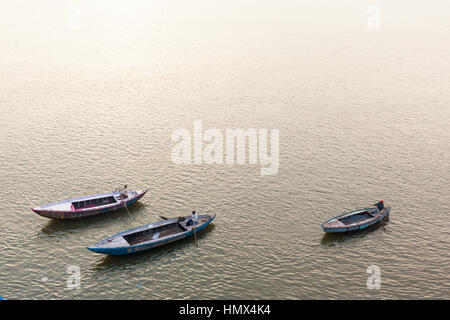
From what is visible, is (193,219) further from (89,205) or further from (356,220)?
(356,220)

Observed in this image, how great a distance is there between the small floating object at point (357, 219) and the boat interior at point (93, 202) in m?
25.6

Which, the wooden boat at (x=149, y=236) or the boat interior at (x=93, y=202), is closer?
the wooden boat at (x=149, y=236)

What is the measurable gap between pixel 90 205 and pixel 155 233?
9761 mm

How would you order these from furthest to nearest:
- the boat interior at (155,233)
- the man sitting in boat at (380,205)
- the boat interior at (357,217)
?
the man sitting in boat at (380,205)
the boat interior at (357,217)
the boat interior at (155,233)

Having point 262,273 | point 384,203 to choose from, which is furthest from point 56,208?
point 384,203

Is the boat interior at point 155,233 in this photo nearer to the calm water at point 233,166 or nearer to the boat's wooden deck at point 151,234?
the boat's wooden deck at point 151,234

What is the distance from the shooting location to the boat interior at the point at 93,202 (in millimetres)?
54500

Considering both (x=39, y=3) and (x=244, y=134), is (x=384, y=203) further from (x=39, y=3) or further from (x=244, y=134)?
(x=39, y=3)

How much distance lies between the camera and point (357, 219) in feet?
176

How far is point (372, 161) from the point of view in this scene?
69062 mm

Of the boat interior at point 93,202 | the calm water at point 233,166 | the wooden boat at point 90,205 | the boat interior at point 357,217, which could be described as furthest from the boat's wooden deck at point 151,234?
the boat interior at point 357,217

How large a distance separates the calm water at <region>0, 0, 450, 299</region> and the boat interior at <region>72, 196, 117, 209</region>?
215 centimetres
